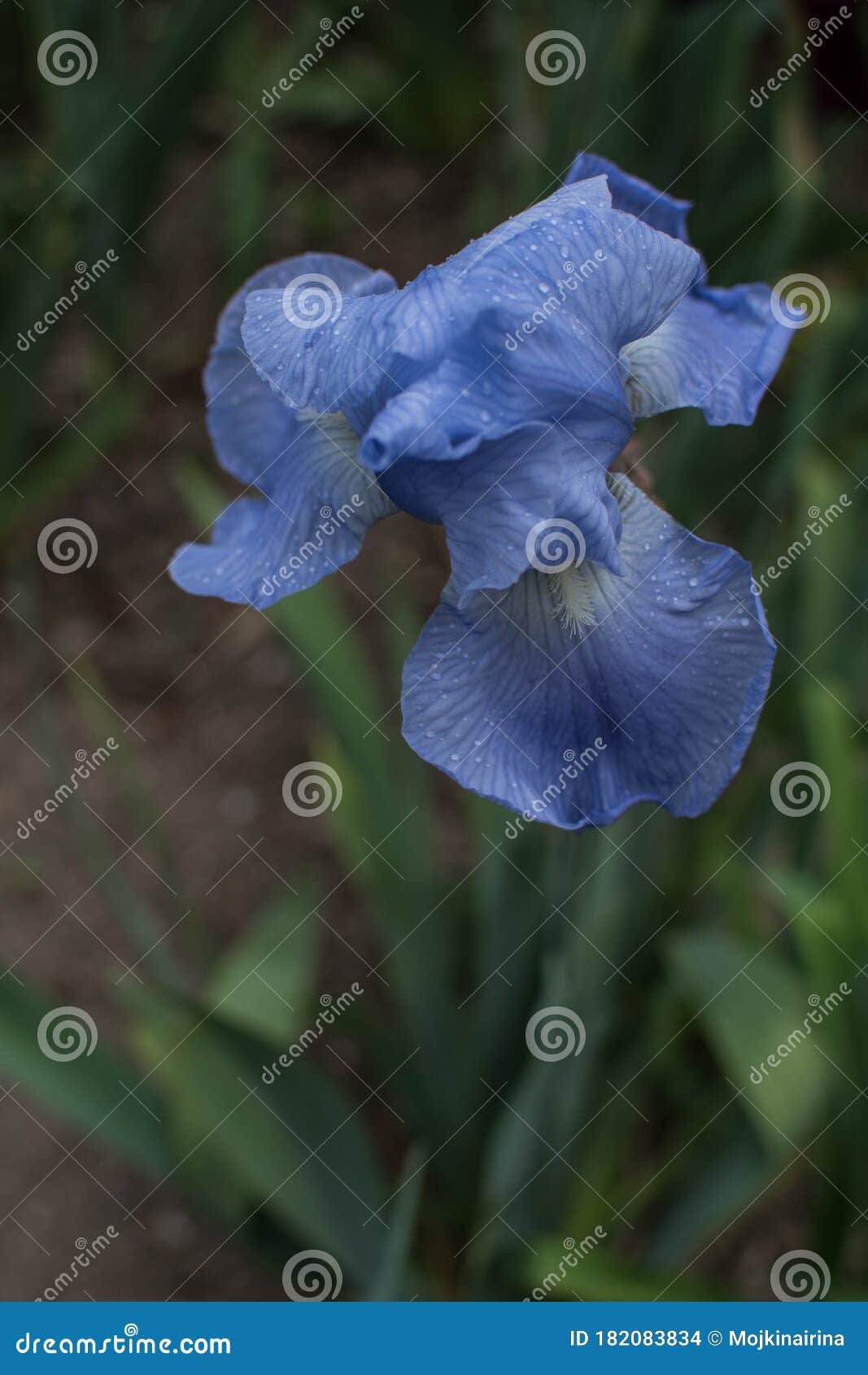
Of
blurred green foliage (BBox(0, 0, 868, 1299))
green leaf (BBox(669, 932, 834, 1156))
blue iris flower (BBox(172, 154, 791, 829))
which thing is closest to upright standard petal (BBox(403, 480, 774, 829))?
blue iris flower (BBox(172, 154, 791, 829))

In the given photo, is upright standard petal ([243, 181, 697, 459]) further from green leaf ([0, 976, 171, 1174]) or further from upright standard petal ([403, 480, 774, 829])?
green leaf ([0, 976, 171, 1174])

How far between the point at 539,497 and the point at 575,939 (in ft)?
1.85

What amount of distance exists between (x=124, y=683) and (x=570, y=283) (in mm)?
1545

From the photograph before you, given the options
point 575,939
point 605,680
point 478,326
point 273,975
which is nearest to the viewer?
point 478,326

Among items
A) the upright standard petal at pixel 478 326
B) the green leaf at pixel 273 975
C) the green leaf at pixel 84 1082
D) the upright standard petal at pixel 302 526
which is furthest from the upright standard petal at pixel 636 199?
the green leaf at pixel 84 1082

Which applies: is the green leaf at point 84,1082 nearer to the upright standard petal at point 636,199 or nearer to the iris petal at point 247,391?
the iris petal at point 247,391

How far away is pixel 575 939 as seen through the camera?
3.86ft

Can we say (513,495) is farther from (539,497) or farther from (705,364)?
(705,364)

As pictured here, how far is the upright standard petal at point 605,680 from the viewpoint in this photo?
0.80 meters

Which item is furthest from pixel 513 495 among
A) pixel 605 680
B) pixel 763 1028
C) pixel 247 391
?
pixel 763 1028

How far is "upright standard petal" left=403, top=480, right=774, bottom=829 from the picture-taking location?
804 mm

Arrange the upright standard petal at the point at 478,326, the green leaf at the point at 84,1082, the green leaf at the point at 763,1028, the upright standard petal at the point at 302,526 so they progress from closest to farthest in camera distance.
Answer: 1. the upright standard petal at the point at 478,326
2. the upright standard petal at the point at 302,526
3. the green leaf at the point at 763,1028
4. the green leaf at the point at 84,1082

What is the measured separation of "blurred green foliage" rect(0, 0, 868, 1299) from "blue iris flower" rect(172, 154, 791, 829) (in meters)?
0.26

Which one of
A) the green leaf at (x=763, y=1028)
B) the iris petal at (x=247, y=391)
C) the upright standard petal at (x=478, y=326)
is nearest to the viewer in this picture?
the upright standard petal at (x=478, y=326)
